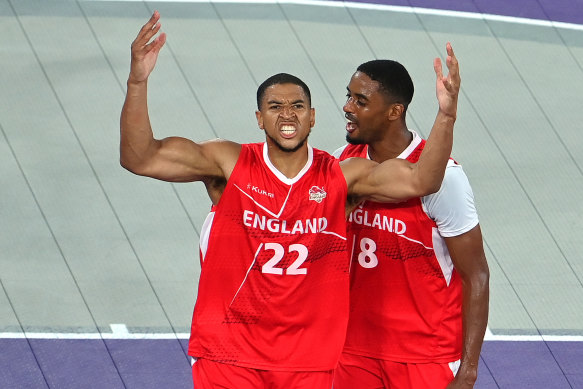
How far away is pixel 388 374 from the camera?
19.3 feet

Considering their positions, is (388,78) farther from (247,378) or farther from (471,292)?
(247,378)

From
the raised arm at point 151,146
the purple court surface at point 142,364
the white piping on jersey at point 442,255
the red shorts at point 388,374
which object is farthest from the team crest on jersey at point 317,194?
the purple court surface at point 142,364

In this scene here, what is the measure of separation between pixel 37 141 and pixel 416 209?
6.69 meters

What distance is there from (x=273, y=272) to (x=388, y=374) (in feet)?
3.46

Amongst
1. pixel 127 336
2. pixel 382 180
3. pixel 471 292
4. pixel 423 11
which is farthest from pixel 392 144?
pixel 423 11

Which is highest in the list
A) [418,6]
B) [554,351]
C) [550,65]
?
[418,6]

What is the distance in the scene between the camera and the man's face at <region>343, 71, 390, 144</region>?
580cm

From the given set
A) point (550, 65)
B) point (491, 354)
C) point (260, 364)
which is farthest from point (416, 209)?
point (550, 65)

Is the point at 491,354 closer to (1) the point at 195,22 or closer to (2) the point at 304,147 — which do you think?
(2) the point at 304,147

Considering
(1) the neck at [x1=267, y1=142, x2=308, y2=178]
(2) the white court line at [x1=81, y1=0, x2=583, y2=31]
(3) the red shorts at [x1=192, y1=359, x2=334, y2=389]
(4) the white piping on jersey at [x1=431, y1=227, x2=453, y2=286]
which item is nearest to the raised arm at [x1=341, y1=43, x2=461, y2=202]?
(1) the neck at [x1=267, y1=142, x2=308, y2=178]

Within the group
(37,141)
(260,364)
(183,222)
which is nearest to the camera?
(260,364)

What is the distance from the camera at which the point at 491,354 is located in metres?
8.35

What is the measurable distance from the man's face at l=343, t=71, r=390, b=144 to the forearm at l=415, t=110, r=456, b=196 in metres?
0.60

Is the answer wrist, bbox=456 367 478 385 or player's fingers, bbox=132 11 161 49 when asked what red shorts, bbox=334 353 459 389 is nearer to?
wrist, bbox=456 367 478 385
